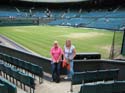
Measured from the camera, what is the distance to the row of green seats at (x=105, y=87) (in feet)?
30.1

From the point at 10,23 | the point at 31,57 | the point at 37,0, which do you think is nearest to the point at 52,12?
the point at 37,0

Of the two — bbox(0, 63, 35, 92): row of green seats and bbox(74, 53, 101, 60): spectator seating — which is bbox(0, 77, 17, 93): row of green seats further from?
bbox(74, 53, 101, 60): spectator seating

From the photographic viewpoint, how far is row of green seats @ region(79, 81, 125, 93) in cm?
919

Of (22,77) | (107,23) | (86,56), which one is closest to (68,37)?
(107,23)

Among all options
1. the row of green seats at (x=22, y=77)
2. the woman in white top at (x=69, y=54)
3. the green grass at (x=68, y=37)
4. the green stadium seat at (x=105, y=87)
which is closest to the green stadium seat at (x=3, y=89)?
the row of green seats at (x=22, y=77)

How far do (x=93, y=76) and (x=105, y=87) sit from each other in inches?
95.6

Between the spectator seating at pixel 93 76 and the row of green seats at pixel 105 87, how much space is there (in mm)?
2143

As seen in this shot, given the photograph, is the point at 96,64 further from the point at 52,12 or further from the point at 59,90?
the point at 52,12

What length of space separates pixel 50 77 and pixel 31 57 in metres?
2.22

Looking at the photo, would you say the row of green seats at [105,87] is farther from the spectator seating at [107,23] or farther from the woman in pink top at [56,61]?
the spectator seating at [107,23]

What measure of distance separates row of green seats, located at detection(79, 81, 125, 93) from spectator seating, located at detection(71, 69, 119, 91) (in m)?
2.14

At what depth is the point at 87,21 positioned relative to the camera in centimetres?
4922

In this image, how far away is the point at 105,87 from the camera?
31.2 ft

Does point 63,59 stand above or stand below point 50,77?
above
